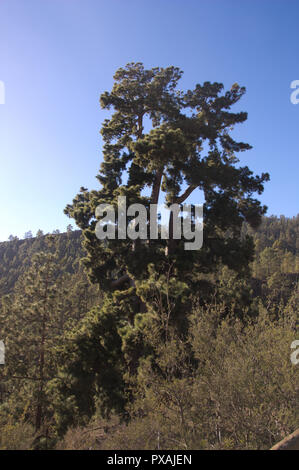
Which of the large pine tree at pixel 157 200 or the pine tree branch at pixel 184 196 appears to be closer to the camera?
the large pine tree at pixel 157 200

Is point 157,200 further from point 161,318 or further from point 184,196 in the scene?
point 161,318

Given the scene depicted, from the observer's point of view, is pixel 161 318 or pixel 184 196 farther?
pixel 184 196

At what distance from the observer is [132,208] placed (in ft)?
35.3

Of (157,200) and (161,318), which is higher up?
(157,200)

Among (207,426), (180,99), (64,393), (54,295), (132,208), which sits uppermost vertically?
(180,99)

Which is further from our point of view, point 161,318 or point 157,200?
point 157,200

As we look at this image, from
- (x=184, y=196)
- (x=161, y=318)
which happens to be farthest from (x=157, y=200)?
(x=161, y=318)

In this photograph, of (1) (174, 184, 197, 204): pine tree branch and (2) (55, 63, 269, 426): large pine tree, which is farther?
Answer: (1) (174, 184, 197, 204): pine tree branch

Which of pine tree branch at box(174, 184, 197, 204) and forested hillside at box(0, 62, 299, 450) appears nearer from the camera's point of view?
forested hillside at box(0, 62, 299, 450)

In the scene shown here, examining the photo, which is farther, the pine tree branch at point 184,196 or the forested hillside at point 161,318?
the pine tree branch at point 184,196

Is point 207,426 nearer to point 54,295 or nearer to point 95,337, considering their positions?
point 95,337

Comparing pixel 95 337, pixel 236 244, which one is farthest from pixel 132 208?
pixel 95 337

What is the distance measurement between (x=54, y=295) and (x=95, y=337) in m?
4.46

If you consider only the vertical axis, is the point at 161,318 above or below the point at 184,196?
below
